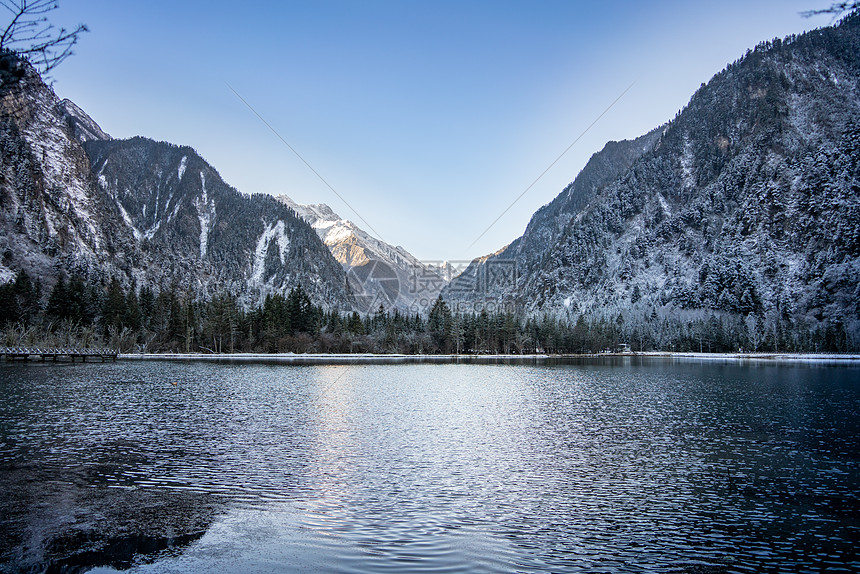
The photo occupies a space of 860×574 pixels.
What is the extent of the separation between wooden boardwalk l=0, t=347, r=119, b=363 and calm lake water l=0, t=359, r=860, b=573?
2555 inches

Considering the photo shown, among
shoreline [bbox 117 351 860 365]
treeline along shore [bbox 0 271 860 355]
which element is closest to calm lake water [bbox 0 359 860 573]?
shoreline [bbox 117 351 860 365]

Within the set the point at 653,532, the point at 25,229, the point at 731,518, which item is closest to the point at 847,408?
the point at 731,518

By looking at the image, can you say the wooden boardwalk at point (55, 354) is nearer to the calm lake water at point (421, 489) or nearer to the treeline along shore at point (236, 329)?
the treeline along shore at point (236, 329)

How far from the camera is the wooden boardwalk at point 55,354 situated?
314 ft

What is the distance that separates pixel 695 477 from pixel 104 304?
158 metres

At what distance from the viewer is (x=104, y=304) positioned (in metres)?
144

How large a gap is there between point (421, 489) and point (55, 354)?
10694 centimetres

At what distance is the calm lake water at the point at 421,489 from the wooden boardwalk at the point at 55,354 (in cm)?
6489

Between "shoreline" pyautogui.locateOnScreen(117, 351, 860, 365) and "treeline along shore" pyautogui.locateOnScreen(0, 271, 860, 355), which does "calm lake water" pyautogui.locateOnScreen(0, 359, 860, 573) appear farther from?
"treeline along shore" pyautogui.locateOnScreen(0, 271, 860, 355)

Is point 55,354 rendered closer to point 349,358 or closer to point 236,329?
point 236,329

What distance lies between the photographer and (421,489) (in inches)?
821

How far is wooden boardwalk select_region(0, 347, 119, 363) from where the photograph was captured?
95.6 metres

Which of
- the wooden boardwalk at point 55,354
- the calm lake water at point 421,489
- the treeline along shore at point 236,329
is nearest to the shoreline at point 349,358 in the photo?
the wooden boardwalk at point 55,354

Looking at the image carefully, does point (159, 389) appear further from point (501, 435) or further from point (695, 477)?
point (695, 477)
